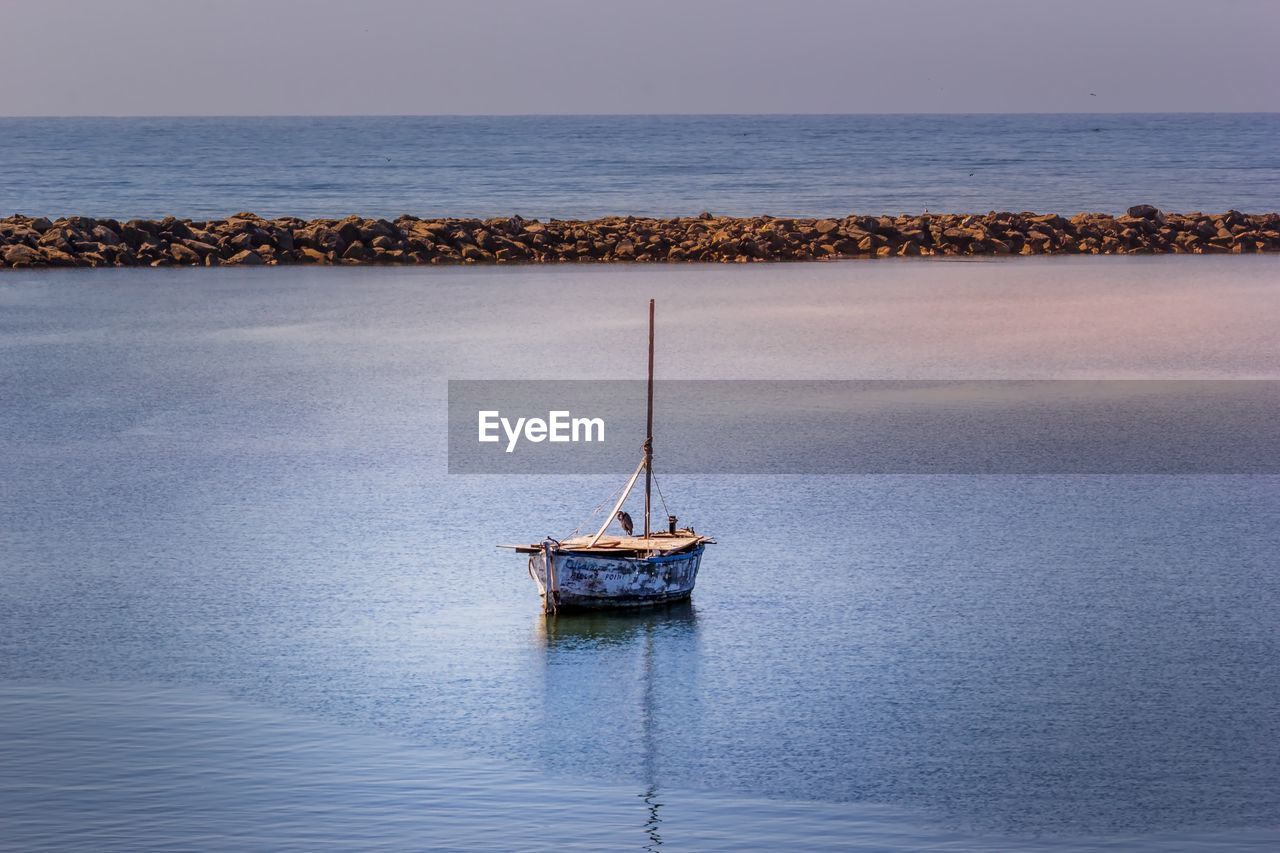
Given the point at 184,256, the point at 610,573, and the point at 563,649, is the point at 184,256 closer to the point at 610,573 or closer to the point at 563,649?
the point at 610,573

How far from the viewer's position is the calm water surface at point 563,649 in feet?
56.0

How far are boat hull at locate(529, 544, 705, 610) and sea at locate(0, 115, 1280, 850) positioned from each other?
0.29m

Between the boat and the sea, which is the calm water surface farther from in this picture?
the boat

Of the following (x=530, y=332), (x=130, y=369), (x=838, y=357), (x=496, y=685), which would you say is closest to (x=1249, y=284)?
(x=838, y=357)

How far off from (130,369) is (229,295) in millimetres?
12810

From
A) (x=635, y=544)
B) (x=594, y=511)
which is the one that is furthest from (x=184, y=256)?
(x=635, y=544)

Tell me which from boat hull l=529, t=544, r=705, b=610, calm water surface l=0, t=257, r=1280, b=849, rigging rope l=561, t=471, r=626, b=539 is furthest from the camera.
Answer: rigging rope l=561, t=471, r=626, b=539

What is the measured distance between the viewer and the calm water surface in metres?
17.1

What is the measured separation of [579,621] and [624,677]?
7.04 feet

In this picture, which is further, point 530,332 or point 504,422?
point 530,332

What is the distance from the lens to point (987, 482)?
3055 centimetres

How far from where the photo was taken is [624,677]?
21.0 m

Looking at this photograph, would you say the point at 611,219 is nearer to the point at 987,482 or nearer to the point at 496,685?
the point at 987,482

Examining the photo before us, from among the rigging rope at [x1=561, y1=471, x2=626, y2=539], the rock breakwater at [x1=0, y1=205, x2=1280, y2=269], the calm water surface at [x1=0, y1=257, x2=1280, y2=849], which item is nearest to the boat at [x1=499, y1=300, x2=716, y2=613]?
the calm water surface at [x1=0, y1=257, x2=1280, y2=849]
